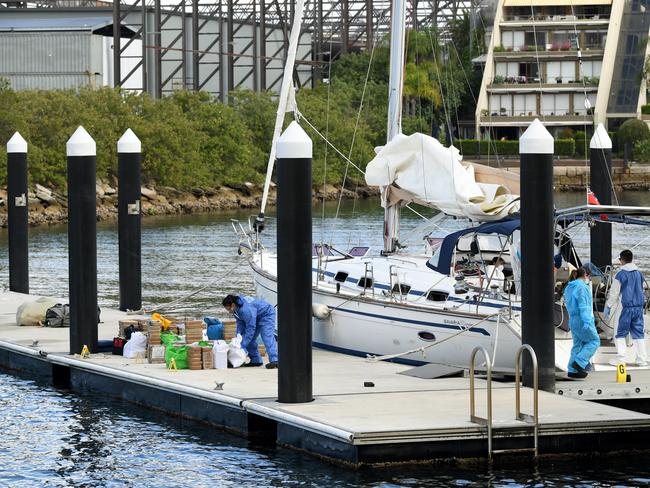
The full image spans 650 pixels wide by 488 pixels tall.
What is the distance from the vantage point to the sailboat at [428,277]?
22.3 m

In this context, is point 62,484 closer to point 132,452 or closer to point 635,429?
point 132,452

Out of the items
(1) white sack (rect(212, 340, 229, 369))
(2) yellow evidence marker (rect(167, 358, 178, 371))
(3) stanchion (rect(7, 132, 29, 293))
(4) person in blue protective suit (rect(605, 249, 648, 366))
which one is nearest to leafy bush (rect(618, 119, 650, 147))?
(3) stanchion (rect(7, 132, 29, 293))

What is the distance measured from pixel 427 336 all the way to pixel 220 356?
134 inches

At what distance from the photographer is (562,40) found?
103375 mm

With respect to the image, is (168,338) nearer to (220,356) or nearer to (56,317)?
(220,356)

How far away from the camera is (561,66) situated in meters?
104

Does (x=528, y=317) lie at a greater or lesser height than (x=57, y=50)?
lesser

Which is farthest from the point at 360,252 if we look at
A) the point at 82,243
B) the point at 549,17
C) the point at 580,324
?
the point at 549,17

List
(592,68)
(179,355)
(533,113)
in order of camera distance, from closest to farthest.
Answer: (179,355), (533,113), (592,68)

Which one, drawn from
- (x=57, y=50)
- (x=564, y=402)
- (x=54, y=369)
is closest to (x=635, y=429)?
(x=564, y=402)

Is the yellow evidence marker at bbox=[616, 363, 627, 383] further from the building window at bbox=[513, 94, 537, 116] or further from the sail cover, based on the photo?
the building window at bbox=[513, 94, 537, 116]

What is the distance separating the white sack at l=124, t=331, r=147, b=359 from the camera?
76.5ft

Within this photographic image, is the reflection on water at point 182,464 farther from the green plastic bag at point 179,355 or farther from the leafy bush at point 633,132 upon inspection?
the leafy bush at point 633,132

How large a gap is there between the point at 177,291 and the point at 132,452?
2112 cm
